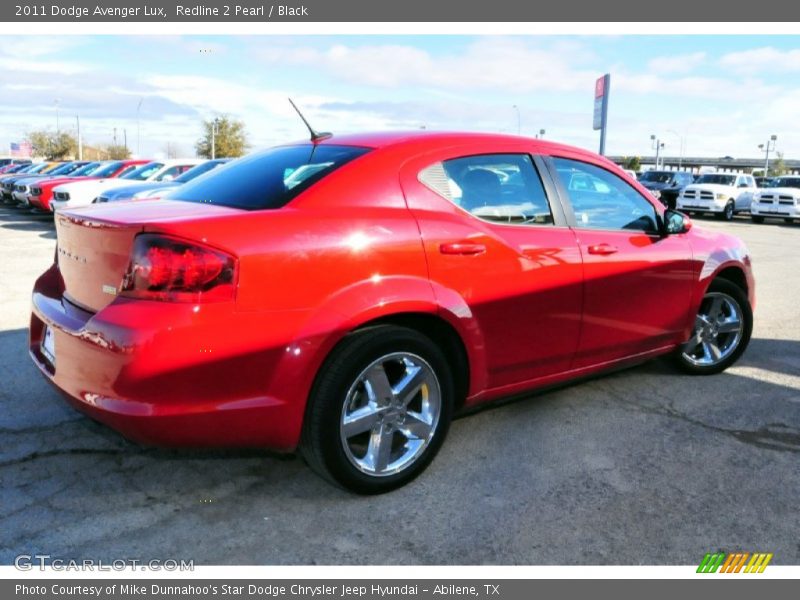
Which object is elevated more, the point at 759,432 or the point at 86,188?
the point at 86,188

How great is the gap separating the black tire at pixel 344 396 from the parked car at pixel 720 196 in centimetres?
2362

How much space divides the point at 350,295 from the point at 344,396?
0.43 meters

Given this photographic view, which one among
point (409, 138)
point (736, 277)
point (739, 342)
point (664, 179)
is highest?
point (664, 179)

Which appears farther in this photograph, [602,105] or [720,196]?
[602,105]

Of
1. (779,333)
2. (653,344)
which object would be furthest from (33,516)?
(779,333)

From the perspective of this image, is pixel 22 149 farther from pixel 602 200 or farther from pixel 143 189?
pixel 602 200

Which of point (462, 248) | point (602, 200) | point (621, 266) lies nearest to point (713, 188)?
point (602, 200)

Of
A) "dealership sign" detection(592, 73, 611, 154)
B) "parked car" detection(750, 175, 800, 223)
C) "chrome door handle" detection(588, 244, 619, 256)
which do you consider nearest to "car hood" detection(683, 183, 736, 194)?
"parked car" detection(750, 175, 800, 223)

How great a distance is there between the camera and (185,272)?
260 centimetres

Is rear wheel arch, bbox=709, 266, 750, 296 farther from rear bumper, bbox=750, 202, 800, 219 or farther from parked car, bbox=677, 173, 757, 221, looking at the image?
parked car, bbox=677, 173, 757, 221

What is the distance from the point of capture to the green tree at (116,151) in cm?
7819

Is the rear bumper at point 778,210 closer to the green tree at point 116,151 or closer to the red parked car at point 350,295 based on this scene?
the red parked car at point 350,295

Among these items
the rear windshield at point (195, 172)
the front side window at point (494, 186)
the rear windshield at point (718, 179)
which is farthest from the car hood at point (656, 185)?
the front side window at point (494, 186)
